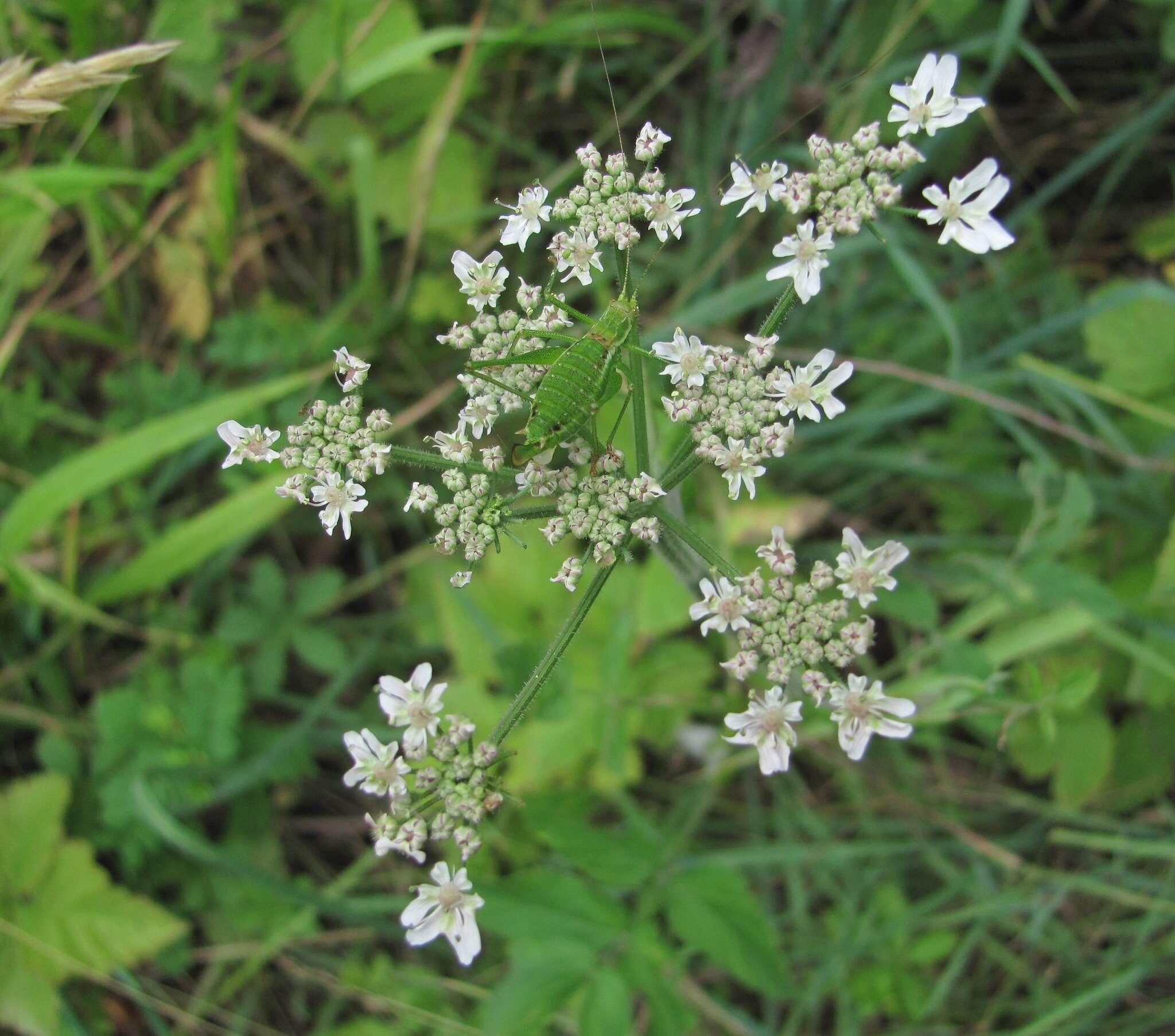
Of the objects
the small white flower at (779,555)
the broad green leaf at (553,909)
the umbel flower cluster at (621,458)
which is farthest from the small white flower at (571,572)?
the broad green leaf at (553,909)

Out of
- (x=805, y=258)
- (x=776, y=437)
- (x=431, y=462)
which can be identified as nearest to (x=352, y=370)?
(x=431, y=462)

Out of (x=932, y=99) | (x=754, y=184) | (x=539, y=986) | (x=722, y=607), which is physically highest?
(x=932, y=99)

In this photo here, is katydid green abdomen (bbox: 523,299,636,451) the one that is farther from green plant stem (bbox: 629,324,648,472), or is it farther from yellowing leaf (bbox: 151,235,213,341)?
yellowing leaf (bbox: 151,235,213,341)

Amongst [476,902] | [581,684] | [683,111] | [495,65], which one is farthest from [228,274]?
[476,902]

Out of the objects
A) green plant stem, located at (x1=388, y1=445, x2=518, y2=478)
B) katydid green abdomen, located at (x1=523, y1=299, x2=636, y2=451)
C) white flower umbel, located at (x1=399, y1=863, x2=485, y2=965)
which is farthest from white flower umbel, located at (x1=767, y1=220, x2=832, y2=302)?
white flower umbel, located at (x1=399, y1=863, x2=485, y2=965)

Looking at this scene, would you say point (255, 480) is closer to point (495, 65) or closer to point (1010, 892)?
point (495, 65)

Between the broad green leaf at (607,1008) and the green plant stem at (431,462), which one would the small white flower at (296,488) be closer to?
the green plant stem at (431,462)

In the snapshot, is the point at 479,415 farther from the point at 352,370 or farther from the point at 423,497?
the point at 352,370
